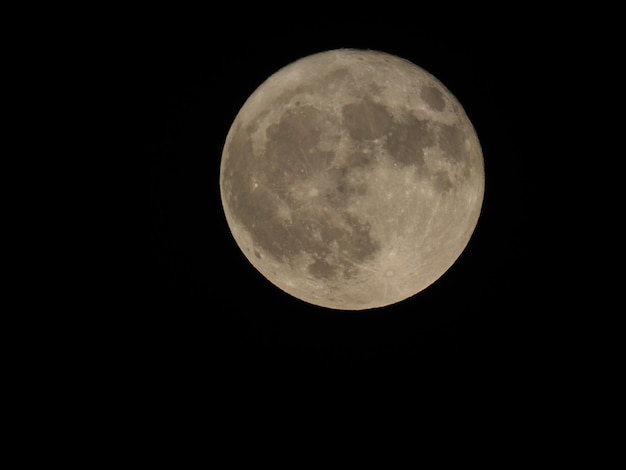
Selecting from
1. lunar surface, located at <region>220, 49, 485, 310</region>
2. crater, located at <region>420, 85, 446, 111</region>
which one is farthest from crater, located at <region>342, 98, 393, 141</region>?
crater, located at <region>420, 85, 446, 111</region>

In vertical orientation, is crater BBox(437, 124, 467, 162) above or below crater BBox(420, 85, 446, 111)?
below

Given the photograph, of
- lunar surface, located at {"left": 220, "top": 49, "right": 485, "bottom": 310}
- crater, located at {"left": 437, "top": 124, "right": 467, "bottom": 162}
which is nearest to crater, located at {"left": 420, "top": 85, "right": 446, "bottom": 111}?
lunar surface, located at {"left": 220, "top": 49, "right": 485, "bottom": 310}

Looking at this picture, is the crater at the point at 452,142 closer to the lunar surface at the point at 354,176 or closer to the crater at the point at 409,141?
the lunar surface at the point at 354,176

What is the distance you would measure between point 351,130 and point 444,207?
930mm

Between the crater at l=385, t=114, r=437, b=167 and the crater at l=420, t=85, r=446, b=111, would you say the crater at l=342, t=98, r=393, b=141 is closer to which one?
the crater at l=385, t=114, r=437, b=167

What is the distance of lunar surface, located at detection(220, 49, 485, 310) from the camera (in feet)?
12.3

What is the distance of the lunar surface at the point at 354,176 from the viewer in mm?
3762

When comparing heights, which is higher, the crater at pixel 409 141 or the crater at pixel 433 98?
the crater at pixel 433 98

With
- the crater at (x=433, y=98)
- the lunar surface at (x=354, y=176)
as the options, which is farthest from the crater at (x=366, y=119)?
the crater at (x=433, y=98)

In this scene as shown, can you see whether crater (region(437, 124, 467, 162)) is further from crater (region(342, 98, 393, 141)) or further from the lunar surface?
crater (region(342, 98, 393, 141))

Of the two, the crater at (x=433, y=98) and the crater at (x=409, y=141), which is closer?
the crater at (x=409, y=141)

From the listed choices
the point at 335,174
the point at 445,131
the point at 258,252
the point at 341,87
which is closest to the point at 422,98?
the point at 445,131

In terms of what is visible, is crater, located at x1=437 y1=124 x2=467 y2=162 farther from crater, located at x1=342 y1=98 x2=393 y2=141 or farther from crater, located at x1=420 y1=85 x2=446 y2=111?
crater, located at x1=342 y1=98 x2=393 y2=141

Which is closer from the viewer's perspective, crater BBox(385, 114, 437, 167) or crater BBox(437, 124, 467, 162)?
crater BBox(385, 114, 437, 167)
